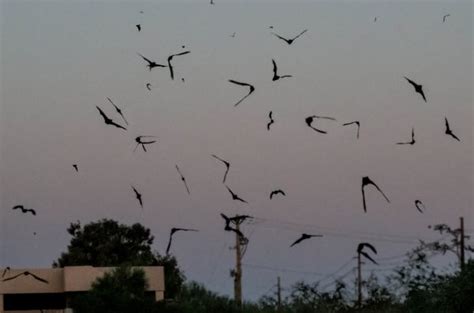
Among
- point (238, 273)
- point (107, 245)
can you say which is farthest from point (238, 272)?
point (107, 245)

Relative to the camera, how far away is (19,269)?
56.5 m

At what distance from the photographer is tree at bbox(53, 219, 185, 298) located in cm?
7750

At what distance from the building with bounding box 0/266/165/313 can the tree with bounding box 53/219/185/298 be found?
56.5 feet

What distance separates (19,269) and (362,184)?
46152 mm

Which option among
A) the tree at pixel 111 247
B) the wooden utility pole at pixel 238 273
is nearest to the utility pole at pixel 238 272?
the wooden utility pole at pixel 238 273

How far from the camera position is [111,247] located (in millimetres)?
78625

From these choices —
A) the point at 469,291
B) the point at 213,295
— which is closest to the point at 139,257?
the point at 213,295

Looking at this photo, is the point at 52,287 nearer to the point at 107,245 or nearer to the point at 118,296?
the point at 118,296

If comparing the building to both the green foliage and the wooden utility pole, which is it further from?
the green foliage

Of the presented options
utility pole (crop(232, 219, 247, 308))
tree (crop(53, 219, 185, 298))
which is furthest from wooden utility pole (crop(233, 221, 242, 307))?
tree (crop(53, 219, 185, 298))

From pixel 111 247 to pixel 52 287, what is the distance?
21.7 meters

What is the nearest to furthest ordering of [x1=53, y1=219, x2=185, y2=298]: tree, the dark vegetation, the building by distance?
the dark vegetation → the building → [x1=53, y1=219, x2=185, y2=298]: tree

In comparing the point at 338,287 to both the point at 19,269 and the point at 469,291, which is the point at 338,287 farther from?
the point at 469,291

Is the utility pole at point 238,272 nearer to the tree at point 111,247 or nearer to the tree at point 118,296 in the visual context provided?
the tree at point 118,296
